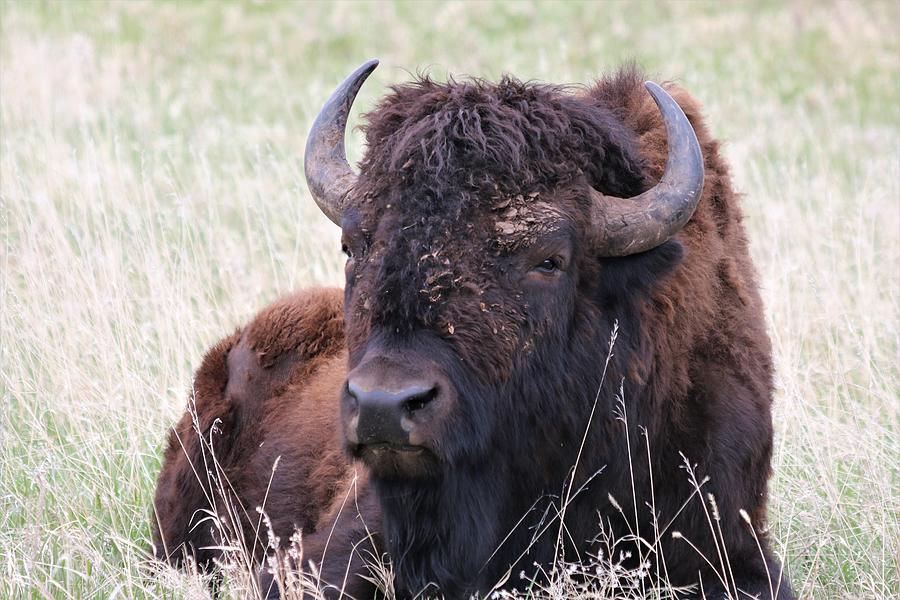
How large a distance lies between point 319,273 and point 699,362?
4.38m

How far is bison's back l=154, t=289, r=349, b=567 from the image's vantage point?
590 centimetres

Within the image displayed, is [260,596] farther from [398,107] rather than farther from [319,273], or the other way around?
[319,273]

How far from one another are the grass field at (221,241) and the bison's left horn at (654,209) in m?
1.61

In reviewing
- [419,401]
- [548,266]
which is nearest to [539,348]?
[548,266]

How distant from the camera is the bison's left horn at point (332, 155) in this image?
494 cm

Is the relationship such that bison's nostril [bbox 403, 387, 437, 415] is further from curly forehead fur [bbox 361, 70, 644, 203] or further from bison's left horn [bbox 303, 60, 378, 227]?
bison's left horn [bbox 303, 60, 378, 227]

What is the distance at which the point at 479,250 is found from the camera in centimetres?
425

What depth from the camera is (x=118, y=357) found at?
287 inches

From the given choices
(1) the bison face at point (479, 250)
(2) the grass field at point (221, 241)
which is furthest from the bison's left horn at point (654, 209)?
(2) the grass field at point (221, 241)

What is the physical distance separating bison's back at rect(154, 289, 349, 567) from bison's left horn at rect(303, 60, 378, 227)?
1251mm

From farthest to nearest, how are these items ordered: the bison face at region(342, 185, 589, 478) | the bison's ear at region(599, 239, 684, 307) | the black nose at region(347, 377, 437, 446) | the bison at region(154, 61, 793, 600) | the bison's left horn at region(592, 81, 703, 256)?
the bison's ear at region(599, 239, 684, 307), the bison's left horn at region(592, 81, 703, 256), the bison at region(154, 61, 793, 600), the bison face at region(342, 185, 589, 478), the black nose at region(347, 377, 437, 446)

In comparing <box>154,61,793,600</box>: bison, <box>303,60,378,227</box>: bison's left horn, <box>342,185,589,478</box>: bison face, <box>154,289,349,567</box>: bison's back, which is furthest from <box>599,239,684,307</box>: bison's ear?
<box>154,289,349,567</box>: bison's back

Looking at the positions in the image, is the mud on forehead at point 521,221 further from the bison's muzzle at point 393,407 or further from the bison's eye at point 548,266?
the bison's muzzle at point 393,407

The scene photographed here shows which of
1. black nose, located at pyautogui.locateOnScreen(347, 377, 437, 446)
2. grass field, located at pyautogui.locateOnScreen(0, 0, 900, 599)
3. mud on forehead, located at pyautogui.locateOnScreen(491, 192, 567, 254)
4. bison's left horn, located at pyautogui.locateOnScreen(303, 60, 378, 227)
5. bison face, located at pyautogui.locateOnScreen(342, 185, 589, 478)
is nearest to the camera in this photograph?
black nose, located at pyautogui.locateOnScreen(347, 377, 437, 446)
